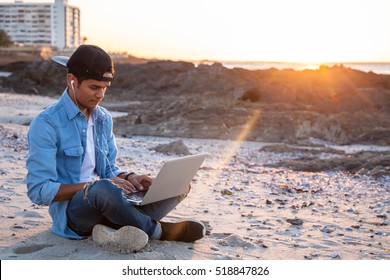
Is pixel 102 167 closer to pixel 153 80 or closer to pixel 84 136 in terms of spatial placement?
pixel 84 136

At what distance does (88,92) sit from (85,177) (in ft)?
2.56

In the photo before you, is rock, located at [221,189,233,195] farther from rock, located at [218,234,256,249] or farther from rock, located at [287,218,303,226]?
rock, located at [218,234,256,249]

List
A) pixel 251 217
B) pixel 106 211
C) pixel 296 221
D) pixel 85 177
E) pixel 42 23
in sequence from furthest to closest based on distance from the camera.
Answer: pixel 42 23 → pixel 251 217 → pixel 296 221 → pixel 85 177 → pixel 106 211

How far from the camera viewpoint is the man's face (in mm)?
4656

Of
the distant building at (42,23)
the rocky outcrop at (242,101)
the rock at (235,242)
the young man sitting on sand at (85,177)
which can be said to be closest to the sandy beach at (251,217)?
the rock at (235,242)

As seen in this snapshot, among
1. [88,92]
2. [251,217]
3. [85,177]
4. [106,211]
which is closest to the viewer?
[106,211]

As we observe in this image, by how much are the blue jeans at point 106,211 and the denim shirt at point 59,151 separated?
0.44 feet

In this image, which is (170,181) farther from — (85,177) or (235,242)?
(235,242)

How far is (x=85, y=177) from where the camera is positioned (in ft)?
16.5

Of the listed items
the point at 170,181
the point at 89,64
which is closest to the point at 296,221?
the point at 170,181

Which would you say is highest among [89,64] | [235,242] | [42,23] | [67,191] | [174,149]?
[42,23]

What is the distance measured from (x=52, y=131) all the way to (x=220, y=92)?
26.1 metres

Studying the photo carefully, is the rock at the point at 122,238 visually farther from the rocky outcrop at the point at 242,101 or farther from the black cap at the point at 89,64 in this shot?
the rocky outcrop at the point at 242,101

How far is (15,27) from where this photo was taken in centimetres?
14638
